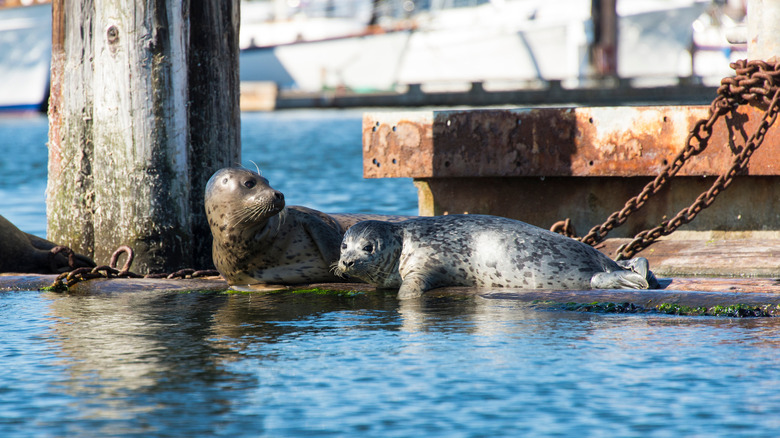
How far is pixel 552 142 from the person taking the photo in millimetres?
7023

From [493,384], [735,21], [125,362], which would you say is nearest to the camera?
[493,384]

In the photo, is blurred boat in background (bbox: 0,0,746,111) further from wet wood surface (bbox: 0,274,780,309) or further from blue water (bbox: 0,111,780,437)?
blue water (bbox: 0,111,780,437)

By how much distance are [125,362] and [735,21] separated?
73.1 m

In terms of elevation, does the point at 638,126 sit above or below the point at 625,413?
above

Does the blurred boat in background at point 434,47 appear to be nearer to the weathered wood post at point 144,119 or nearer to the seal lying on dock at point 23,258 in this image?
the seal lying on dock at point 23,258

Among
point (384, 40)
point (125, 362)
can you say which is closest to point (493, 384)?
point (125, 362)

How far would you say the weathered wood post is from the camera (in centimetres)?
616

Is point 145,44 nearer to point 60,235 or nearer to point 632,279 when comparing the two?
point 60,235

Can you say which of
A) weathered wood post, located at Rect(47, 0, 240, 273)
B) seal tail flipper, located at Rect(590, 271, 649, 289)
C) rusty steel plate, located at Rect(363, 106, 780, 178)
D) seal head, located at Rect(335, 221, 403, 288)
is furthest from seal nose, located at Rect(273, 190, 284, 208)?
rusty steel plate, located at Rect(363, 106, 780, 178)

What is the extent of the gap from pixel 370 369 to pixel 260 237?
2211 millimetres

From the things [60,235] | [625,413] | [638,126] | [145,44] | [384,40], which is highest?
[384,40]

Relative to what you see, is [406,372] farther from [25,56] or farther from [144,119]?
[25,56]

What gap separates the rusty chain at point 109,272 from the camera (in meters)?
5.72

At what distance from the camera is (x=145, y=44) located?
6.13 m
